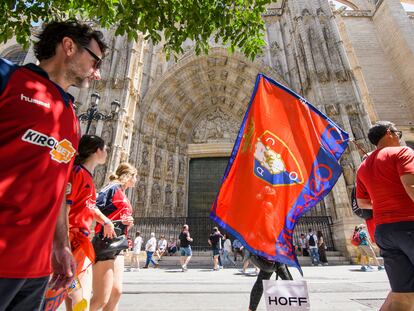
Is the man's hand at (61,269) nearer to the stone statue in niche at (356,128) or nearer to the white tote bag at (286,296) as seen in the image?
the white tote bag at (286,296)

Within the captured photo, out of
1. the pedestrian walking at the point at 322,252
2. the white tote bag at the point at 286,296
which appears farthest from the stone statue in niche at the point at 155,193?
the white tote bag at the point at 286,296

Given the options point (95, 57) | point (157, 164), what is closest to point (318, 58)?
point (157, 164)

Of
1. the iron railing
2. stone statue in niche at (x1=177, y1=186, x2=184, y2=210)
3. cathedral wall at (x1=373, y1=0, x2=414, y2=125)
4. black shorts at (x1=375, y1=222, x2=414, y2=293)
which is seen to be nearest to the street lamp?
the iron railing

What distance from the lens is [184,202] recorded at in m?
13.9

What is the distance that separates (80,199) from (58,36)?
109 cm

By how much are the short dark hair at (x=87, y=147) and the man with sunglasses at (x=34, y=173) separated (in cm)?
94

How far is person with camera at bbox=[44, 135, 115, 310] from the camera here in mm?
1540

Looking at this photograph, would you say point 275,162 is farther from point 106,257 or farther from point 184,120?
point 184,120

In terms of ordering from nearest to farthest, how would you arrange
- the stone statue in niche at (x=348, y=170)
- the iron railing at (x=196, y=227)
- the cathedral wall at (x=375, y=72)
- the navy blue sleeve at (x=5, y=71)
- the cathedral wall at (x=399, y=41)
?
the navy blue sleeve at (x=5, y=71)
the stone statue in niche at (x=348, y=170)
the iron railing at (x=196, y=227)
the cathedral wall at (x=399, y=41)
the cathedral wall at (x=375, y=72)

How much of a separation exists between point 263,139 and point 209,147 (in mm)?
12794

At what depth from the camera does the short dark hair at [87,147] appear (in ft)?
6.42

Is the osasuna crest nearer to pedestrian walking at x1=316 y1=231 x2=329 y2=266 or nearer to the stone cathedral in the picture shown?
pedestrian walking at x1=316 y1=231 x2=329 y2=266

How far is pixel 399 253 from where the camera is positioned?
1.61 meters

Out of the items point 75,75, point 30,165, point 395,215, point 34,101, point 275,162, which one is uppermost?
point 75,75
